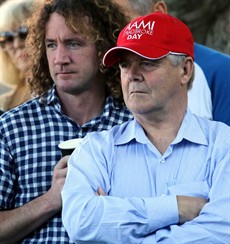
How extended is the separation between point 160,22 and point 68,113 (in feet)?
2.99

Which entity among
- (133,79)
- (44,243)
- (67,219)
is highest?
(133,79)

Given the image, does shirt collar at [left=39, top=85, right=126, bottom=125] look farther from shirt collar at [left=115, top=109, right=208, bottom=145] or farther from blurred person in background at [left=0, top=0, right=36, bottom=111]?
blurred person in background at [left=0, top=0, right=36, bottom=111]

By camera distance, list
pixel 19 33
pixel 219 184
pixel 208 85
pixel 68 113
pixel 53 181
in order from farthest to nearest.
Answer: pixel 19 33 < pixel 208 85 < pixel 68 113 < pixel 53 181 < pixel 219 184

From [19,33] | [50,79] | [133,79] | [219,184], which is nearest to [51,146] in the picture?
[50,79]

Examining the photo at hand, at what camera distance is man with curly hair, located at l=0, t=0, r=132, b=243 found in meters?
4.36

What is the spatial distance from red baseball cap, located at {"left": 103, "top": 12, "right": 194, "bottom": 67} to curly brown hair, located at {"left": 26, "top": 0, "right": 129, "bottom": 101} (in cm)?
62

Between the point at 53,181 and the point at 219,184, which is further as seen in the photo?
the point at 53,181

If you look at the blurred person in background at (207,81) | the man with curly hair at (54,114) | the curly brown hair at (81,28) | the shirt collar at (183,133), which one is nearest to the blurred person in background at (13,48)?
the blurred person in background at (207,81)

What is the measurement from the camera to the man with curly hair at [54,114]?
4.36 m

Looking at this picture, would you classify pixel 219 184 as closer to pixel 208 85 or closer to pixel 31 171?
pixel 31 171

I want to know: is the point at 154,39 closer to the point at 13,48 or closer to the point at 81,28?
the point at 81,28

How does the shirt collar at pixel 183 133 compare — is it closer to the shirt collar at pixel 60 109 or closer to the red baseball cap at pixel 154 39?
the red baseball cap at pixel 154 39

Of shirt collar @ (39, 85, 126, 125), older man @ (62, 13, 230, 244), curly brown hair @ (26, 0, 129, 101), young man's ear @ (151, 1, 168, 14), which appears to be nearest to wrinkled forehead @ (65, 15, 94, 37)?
curly brown hair @ (26, 0, 129, 101)

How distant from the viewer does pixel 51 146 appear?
449 centimetres
